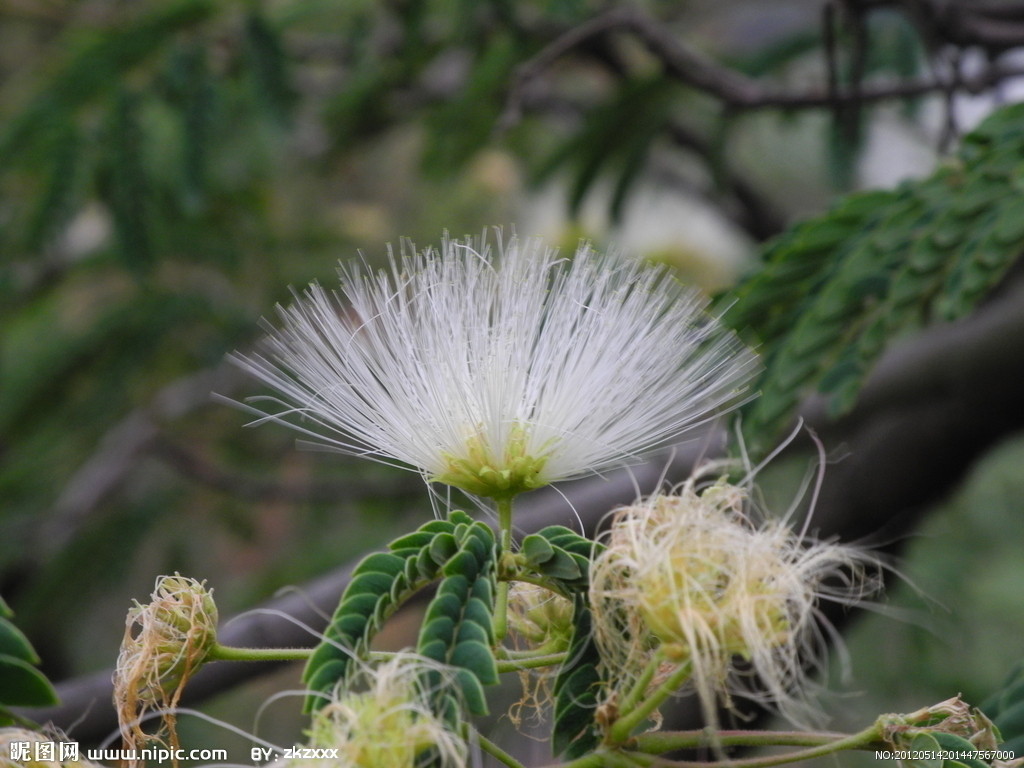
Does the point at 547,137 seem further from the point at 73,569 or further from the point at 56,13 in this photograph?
the point at 73,569

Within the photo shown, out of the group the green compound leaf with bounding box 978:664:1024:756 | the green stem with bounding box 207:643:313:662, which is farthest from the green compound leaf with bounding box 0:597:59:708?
the green compound leaf with bounding box 978:664:1024:756

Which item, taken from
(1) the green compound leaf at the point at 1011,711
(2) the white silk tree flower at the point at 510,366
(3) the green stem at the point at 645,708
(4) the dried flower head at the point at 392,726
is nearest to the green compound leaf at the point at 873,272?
(2) the white silk tree flower at the point at 510,366

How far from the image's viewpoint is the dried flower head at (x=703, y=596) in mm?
1015

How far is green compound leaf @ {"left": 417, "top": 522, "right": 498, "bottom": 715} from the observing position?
97 centimetres

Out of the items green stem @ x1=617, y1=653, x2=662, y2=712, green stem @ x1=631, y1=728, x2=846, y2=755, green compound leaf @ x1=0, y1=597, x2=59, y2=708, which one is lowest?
green stem @ x1=631, y1=728, x2=846, y2=755

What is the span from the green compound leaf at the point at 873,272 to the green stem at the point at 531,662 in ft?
2.00

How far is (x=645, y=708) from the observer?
3.28 ft

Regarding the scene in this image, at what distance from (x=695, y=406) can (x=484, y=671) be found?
0.57 meters

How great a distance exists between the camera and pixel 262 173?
170 inches

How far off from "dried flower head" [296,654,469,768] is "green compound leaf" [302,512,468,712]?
36 mm

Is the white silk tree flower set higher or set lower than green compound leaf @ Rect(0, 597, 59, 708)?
higher

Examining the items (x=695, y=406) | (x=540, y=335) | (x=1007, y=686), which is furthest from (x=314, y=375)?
(x=1007, y=686)

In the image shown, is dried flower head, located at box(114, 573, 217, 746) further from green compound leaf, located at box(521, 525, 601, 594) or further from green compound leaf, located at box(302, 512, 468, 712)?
green compound leaf, located at box(521, 525, 601, 594)

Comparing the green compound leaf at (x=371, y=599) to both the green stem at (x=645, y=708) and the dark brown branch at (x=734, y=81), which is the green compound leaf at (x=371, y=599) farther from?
the dark brown branch at (x=734, y=81)
